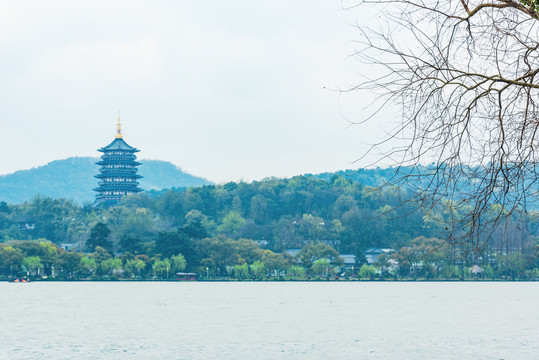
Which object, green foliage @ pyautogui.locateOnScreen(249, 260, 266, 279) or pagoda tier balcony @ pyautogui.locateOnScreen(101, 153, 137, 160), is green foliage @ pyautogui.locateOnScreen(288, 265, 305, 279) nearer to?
green foliage @ pyautogui.locateOnScreen(249, 260, 266, 279)

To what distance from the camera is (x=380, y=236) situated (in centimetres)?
9588

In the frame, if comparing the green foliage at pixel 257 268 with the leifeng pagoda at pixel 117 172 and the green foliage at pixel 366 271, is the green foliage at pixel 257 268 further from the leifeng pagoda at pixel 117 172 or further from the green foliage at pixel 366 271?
the leifeng pagoda at pixel 117 172

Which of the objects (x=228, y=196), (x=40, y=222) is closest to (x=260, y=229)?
(x=228, y=196)

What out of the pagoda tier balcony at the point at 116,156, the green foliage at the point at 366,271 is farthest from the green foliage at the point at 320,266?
the pagoda tier balcony at the point at 116,156

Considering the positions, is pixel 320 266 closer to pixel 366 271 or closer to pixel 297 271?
pixel 297 271

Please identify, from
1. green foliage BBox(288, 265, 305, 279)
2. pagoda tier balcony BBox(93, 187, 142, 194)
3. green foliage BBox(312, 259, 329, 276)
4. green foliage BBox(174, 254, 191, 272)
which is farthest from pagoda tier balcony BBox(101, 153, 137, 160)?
green foliage BBox(312, 259, 329, 276)
